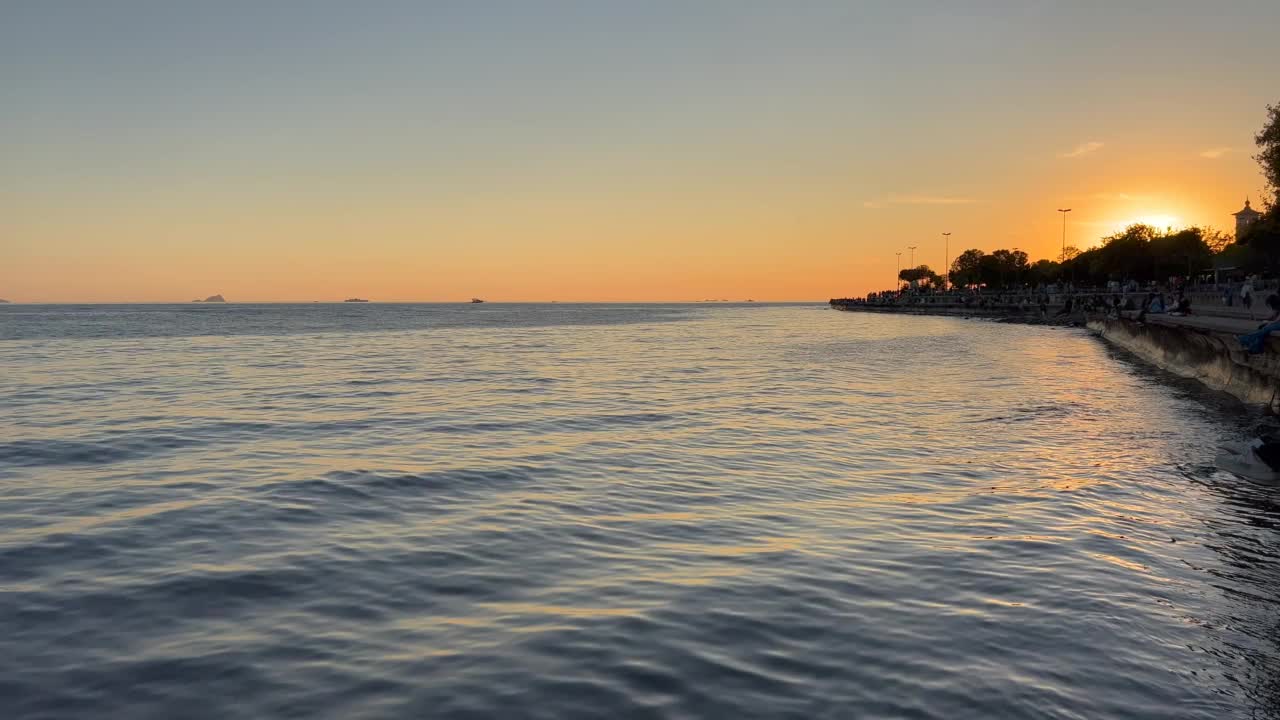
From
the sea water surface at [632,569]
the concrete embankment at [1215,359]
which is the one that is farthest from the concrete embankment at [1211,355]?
the sea water surface at [632,569]

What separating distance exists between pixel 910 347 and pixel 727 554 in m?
50.0

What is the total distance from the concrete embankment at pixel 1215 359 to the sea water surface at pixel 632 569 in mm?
3752

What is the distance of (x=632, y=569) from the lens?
26.7 ft

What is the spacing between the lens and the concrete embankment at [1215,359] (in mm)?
22953

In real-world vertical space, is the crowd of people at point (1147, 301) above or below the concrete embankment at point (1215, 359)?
above

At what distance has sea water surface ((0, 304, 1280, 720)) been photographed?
5.49 metres

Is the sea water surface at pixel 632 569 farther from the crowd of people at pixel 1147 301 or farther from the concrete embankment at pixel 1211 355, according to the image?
the crowd of people at pixel 1147 301

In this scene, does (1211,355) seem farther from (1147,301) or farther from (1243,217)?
(1243,217)

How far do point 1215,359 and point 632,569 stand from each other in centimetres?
2772

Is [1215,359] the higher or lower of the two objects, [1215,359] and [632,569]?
the higher

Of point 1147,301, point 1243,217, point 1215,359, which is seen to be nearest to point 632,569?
point 1215,359

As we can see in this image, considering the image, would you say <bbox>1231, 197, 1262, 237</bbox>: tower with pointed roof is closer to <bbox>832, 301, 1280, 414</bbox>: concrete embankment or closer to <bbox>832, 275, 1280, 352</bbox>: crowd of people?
<bbox>832, 275, 1280, 352</bbox>: crowd of people

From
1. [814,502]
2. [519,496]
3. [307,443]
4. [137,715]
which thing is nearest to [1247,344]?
[814,502]

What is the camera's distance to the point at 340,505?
36.3 feet
